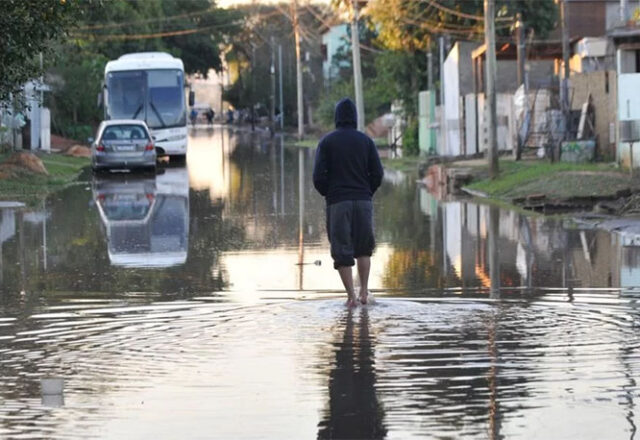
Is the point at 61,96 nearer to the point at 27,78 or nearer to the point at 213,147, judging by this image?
the point at 213,147

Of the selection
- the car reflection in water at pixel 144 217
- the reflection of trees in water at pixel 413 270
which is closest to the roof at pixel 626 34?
the car reflection in water at pixel 144 217

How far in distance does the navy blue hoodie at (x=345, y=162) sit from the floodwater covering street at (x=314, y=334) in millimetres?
1074

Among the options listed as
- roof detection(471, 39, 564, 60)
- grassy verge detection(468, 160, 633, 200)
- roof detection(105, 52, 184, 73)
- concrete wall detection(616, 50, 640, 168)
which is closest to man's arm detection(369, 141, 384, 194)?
grassy verge detection(468, 160, 633, 200)

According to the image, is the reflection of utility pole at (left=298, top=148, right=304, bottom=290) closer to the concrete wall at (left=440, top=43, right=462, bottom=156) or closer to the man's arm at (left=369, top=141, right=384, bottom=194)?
the man's arm at (left=369, top=141, right=384, bottom=194)

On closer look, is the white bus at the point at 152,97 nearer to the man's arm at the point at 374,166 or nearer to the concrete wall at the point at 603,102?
the concrete wall at the point at 603,102

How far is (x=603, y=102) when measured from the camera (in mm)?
32688

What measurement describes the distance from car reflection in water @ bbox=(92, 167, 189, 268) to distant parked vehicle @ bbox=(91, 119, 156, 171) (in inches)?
22.0

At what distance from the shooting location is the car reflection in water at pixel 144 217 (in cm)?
1798

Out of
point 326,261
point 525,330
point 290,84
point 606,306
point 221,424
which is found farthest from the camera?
point 290,84

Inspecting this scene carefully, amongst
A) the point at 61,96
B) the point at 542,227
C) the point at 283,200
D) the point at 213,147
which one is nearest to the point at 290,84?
the point at 213,147

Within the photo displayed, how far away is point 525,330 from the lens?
36.1 ft

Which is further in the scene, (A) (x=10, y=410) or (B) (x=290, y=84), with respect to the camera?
(B) (x=290, y=84)

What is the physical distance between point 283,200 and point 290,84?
257ft

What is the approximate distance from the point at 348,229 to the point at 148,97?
3483 centimetres
